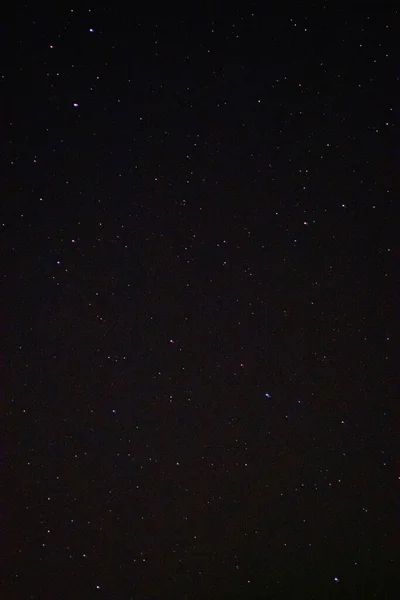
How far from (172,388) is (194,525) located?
154mm

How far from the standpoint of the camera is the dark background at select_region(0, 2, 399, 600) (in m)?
0.59

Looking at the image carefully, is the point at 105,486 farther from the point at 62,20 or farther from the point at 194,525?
the point at 62,20

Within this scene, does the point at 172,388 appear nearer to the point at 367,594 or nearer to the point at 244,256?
the point at 244,256

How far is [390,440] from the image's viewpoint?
64 centimetres

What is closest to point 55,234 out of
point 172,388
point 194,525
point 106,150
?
point 106,150

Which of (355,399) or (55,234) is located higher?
(55,234)

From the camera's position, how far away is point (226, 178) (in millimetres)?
613

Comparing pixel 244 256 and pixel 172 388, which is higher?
pixel 244 256

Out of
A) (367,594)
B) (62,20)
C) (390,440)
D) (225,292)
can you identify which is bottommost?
(367,594)

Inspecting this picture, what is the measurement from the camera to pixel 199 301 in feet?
2.07

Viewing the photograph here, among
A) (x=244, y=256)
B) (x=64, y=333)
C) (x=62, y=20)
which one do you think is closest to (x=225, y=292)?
(x=244, y=256)

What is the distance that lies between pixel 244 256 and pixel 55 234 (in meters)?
0.20

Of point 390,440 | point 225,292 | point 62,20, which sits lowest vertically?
point 390,440

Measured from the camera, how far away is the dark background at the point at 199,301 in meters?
0.59
